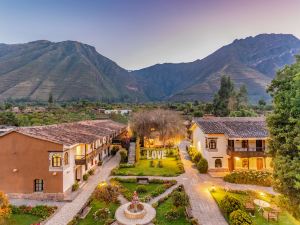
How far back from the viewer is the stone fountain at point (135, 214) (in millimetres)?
19688

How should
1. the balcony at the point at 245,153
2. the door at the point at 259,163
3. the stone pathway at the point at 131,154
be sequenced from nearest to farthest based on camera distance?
the balcony at the point at 245,153
the door at the point at 259,163
the stone pathway at the point at 131,154

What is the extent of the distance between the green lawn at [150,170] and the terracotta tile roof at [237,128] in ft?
25.2

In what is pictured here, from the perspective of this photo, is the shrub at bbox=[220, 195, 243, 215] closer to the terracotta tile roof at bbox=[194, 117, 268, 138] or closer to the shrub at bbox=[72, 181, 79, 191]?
the terracotta tile roof at bbox=[194, 117, 268, 138]

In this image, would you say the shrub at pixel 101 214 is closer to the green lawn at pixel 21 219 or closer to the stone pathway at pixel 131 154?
the green lawn at pixel 21 219

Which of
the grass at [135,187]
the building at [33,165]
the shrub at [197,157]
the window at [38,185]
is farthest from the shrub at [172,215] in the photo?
the shrub at [197,157]

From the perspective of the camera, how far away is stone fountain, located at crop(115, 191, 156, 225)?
64.6 feet

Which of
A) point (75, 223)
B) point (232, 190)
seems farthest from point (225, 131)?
point (75, 223)

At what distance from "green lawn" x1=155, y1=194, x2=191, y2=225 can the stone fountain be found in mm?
708

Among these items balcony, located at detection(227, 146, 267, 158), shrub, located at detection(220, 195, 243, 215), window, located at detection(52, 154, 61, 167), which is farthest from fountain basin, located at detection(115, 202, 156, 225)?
balcony, located at detection(227, 146, 267, 158)

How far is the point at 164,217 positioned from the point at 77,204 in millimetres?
8997

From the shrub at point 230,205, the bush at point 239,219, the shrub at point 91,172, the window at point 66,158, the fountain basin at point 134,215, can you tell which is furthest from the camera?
the shrub at point 91,172

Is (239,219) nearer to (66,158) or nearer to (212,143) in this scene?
(66,158)

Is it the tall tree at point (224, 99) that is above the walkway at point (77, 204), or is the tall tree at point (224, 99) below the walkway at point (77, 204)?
above

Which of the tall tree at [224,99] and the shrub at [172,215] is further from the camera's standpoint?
the tall tree at [224,99]
